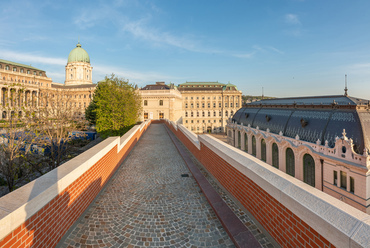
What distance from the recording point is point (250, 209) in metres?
4.55

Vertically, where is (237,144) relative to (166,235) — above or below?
below

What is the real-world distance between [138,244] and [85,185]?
2.39 metres

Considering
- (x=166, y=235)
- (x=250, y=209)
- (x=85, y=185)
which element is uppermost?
(x=85, y=185)

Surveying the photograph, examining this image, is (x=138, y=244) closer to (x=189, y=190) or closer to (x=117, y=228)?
(x=117, y=228)

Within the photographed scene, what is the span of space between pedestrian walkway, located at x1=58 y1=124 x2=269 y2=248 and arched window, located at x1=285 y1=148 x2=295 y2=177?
1016 inches

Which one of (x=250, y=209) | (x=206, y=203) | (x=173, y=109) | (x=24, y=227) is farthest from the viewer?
(x=173, y=109)

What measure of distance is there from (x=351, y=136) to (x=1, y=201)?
28.5 metres

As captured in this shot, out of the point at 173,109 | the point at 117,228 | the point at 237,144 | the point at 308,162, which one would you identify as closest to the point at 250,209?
the point at 117,228

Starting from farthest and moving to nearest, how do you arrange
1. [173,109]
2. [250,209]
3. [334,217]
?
[173,109] < [250,209] < [334,217]

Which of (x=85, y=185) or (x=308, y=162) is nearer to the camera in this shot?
(x=85, y=185)

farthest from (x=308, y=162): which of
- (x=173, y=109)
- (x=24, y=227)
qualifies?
(x=173, y=109)

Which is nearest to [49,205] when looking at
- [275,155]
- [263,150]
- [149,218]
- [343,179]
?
[149,218]

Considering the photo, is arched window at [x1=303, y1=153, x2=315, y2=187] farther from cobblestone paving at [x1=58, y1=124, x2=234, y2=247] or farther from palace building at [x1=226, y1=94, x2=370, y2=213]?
cobblestone paving at [x1=58, y1=124, x2=234, y2=247]

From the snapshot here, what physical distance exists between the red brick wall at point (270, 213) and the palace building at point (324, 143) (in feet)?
64.9
